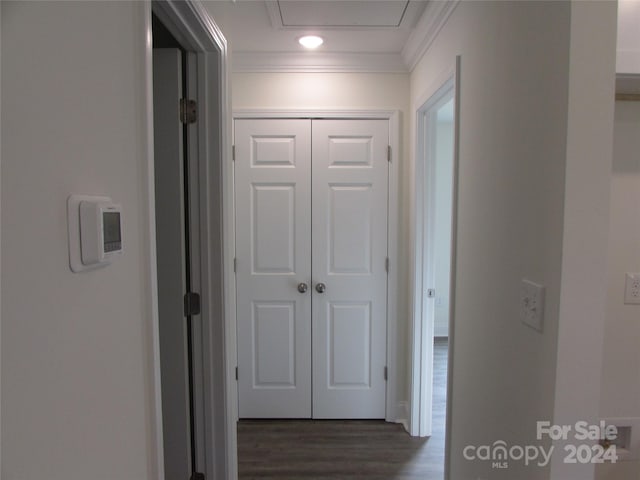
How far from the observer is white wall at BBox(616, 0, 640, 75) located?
100cm

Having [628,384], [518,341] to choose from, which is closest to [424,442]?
[628,384]

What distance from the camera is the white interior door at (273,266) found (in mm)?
2492

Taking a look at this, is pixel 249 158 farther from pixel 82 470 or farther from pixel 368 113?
pixel 82 470

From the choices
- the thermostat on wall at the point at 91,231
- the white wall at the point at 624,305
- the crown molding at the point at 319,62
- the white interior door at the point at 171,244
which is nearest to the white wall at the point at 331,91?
the crown molding at the point at 319,62

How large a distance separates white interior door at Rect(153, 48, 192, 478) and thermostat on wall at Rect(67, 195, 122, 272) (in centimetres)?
74

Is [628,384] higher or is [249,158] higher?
[249,158]

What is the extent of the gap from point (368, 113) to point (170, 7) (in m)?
1.64

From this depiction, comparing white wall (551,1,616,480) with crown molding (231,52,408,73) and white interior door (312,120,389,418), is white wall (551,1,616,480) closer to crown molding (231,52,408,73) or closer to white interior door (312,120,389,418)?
white interior door (312,120,389,418)

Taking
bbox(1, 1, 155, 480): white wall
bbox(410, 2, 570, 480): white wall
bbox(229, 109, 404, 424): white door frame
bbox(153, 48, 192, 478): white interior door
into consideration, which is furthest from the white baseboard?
bbox(1, 1, 155, 480): white wall

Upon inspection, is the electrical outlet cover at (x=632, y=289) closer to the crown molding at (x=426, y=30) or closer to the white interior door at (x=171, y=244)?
the crown molding at (x=426, y=30)

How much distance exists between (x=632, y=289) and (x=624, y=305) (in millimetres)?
64

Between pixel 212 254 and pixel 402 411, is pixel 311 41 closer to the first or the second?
pixel 212 254

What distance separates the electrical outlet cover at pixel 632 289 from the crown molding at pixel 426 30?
134 cm

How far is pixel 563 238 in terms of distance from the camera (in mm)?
875
